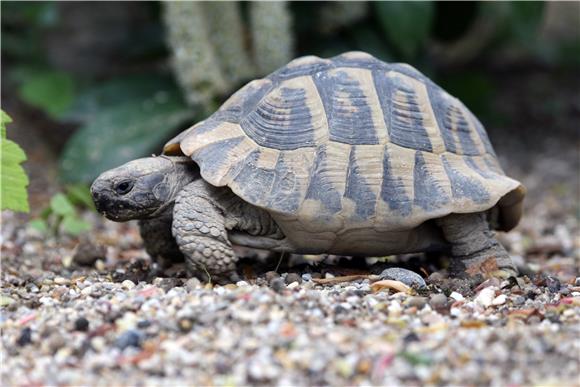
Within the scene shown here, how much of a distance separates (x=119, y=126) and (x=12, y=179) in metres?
2.96

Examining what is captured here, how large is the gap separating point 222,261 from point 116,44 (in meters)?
4.85

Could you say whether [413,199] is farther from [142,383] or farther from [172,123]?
[172,123]

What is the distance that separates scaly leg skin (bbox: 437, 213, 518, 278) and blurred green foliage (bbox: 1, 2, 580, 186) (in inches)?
102

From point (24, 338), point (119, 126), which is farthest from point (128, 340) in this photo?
point (119, 126)

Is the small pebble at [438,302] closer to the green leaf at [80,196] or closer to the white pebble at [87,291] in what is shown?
the white pebble at [87,291]

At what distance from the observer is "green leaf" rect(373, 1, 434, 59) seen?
6078 millimetres

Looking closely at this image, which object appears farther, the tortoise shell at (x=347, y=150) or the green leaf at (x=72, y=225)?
the green leaf at (x=72, y=225)

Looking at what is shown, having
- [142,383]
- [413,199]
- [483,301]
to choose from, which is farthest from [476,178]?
[142,383]

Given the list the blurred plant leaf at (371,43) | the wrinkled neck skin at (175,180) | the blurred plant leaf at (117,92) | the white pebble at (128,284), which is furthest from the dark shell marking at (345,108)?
the blurred plant leaf at (117,92)

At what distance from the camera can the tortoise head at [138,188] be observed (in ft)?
11.4

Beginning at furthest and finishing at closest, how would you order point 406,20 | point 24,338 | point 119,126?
point 119,126, point 406,20, point 24,338

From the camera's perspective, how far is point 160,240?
3850 millimetres

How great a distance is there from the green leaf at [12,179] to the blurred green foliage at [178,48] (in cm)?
247

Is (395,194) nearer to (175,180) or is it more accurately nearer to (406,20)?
(175,180)
